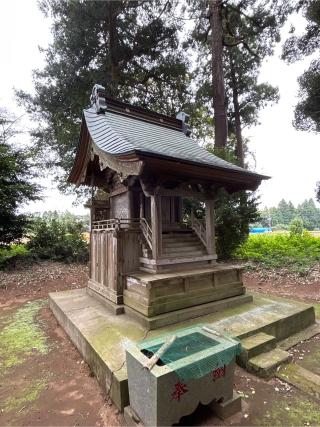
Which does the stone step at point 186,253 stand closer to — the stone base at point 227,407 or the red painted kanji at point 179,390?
the stone base at point 227,407

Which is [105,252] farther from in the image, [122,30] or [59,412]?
[122,30]

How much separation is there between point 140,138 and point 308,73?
10.3 m

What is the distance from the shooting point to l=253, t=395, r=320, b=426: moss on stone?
2339mm

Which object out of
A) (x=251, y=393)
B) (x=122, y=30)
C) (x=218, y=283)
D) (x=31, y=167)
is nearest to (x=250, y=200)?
(x=218, y=283)

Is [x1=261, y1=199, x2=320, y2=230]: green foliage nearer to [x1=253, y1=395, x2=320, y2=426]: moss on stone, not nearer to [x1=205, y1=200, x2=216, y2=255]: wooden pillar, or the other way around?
A: [x1=205, y1=200, x2=216, y2=255]: wooden pillar

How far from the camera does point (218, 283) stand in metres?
4.72

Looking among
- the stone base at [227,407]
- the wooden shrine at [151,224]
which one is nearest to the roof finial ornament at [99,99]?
the wooden shrine at [151,224]

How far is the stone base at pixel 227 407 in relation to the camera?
237 centimetres

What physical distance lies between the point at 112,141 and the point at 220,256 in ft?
23.4

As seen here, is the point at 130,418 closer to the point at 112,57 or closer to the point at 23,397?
the point at 23,397

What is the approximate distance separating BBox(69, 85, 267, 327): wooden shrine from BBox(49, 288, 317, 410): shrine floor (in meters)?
0.22

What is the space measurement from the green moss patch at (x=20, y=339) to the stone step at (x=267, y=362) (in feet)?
9.74

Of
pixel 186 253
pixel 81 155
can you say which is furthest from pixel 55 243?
pixel 186 253

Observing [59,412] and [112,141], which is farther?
[112,141]
